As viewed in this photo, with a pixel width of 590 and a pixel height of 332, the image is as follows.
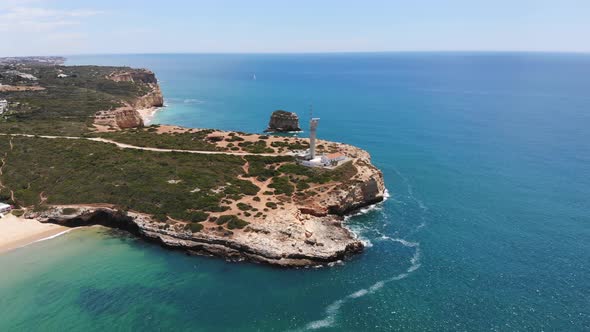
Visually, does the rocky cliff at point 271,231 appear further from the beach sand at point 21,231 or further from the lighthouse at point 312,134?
the lighthouse at point 312,134

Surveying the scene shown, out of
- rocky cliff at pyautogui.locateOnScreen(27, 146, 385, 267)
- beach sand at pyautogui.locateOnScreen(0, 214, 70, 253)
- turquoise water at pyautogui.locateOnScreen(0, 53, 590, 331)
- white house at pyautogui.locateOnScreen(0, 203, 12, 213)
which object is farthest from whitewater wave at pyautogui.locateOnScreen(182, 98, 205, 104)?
beach sand at pyautogui.locateOnScreen(0, 214, 70, 253)

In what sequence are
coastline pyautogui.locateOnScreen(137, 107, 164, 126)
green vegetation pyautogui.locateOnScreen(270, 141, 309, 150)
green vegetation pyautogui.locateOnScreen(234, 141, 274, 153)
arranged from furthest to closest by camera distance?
1. coastline pyautogui.locateOnScreen(137, 107, 164, 126)
2. green vegetation pyautogui.locateOnScreen(270, 141, 309, 150)
3. green vegetation pyautogui.locateOnScreen(234, 141, 274, 153)

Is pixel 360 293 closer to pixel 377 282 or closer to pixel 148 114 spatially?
pixel 377 282

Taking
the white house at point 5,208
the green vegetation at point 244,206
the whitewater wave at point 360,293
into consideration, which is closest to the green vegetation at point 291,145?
the green vegetation at point 244,206

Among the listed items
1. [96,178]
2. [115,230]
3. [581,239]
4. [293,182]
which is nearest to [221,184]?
[293,182]

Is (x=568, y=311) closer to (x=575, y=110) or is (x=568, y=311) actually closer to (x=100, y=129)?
(x=100, y=129)

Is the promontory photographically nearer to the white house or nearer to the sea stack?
the white house
